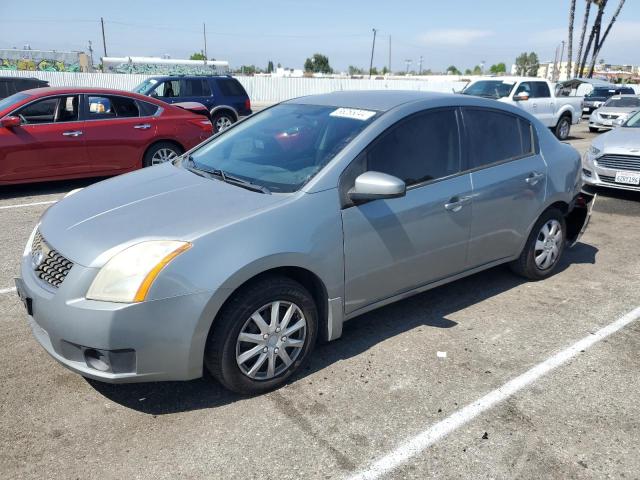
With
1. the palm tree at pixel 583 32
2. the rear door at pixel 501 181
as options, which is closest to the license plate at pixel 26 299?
the rear door at pixel 501 181

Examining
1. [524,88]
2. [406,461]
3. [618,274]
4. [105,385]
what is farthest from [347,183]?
[524,88]

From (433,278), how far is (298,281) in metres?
1.17

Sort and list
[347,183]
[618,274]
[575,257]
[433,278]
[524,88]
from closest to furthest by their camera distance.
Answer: [347,183], [433,278], [618,274], [575,257], [524,88]

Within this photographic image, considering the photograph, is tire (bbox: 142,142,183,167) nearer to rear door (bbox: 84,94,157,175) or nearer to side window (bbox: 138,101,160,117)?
rear door (bbox: 84,94,157,175)

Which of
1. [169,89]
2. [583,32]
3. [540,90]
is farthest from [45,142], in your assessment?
[583,32]

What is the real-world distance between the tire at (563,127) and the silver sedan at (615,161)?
25.6 ft

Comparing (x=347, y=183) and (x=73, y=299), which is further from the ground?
(x=347, y=183)

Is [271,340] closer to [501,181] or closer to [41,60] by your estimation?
[501,181]

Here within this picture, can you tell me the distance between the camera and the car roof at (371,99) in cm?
385

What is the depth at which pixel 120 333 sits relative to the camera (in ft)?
8.76

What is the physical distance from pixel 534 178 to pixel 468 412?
89.2 inches

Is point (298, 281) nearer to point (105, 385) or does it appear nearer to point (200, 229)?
point (200, 229)

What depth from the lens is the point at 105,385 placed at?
10.6ft

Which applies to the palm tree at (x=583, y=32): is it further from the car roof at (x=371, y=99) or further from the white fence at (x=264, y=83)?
the car roof at (x=371, y=99)
